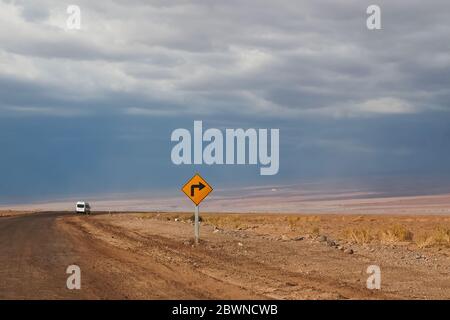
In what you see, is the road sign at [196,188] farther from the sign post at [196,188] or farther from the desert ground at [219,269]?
the desert ground at [219,269]

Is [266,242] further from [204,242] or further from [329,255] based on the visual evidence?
[329,255]

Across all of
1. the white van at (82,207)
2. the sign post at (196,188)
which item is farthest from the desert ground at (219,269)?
the white van at (82,207)

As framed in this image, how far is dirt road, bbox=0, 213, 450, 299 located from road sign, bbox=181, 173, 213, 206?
2.03 metres

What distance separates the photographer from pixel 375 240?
31.0 meters

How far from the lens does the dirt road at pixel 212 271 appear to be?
13.1 metres

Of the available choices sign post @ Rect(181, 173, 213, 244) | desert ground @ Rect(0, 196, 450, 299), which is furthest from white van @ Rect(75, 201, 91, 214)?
sign post @ Rect(181, 173, 213, 244)

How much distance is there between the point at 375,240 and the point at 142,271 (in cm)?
1752

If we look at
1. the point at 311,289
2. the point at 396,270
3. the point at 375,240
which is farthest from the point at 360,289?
the point at 375,240

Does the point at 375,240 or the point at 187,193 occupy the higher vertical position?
the point at 187,193

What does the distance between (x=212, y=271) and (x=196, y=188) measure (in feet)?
28.4

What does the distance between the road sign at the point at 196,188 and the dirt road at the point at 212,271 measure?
2.03 metres

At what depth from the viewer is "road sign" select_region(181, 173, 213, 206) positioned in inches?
985

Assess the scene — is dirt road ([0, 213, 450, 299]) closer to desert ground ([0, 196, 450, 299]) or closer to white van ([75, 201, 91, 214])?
desert ground ([0, 196, 450, 299])
